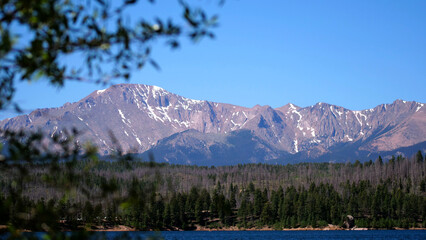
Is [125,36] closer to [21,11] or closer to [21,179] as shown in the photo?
[21,11]

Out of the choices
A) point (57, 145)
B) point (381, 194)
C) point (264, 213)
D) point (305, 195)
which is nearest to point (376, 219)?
point (381, 194)

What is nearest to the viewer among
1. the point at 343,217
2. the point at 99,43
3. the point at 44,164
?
the point at 99,43

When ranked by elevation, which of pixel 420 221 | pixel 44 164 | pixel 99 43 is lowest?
pixel 420 221

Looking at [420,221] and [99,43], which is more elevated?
[99,43]

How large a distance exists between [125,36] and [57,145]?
2.69m

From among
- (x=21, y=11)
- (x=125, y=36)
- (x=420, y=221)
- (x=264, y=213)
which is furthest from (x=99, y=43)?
(x=420, y=221)

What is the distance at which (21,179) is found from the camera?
29.0ft

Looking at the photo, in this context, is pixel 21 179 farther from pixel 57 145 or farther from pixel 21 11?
pixel 21 11

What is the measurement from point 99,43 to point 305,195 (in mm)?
180923

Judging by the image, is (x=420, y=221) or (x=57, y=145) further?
(x=420, y=221)

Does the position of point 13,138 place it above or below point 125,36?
below

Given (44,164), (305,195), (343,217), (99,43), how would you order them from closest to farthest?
(99,43) → (44,164) → (343,217) → (305,195)

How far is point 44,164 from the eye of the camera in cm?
913

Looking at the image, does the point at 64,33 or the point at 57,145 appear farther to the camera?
the point at 57,145
